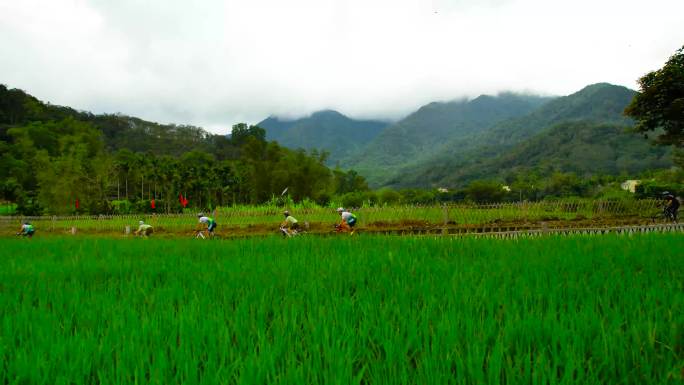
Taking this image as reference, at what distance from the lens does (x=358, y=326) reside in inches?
88.0

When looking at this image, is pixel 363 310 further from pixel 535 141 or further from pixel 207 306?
pixel 535 141

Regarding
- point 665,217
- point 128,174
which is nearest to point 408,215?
point 665,217

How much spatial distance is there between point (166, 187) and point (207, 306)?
5394 cm

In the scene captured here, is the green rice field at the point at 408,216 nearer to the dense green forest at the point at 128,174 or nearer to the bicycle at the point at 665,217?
the bicycle at the point at 665,217

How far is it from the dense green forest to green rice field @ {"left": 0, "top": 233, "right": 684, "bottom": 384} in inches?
1138

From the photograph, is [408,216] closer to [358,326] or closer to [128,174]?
[358,326]

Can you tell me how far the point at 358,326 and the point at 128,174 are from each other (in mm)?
66505

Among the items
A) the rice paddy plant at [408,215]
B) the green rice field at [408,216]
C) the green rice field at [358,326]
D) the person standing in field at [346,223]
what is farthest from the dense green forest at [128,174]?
the green rice field at [358,326]

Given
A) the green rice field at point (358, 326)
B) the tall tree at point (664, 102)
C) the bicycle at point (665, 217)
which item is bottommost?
the green rice field at point (358, 326)

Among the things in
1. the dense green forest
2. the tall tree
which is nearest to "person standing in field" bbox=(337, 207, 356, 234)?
the tall tree

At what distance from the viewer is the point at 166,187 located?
51.6 m

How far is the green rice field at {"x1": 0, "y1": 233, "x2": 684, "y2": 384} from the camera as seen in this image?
5.09ft

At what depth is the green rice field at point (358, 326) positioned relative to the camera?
1.55m

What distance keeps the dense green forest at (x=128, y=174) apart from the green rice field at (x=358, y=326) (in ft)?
94.8
